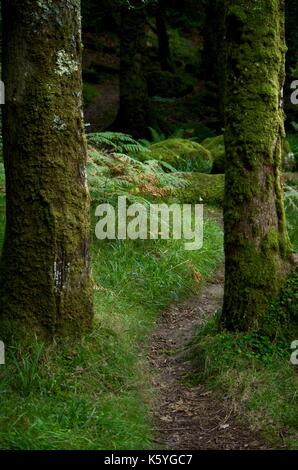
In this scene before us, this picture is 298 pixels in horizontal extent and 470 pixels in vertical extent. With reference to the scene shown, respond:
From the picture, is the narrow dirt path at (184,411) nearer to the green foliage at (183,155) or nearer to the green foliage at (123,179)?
the green foliage at (123,179)

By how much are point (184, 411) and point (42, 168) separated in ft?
7.90

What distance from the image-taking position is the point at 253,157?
5.94 m

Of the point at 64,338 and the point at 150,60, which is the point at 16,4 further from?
the point at 150,60

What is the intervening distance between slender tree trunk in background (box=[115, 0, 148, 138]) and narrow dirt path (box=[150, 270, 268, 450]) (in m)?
11.9

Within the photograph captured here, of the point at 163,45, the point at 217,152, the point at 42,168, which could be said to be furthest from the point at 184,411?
the point at 163,45

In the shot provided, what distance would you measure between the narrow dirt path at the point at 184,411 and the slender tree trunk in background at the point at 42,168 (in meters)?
1.08

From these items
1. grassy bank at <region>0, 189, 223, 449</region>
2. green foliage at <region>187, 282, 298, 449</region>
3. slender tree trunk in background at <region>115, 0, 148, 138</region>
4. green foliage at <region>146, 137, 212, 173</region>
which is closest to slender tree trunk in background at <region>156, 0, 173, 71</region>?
slender tree trunk in background at <region>115, 0, 148, 138</region>

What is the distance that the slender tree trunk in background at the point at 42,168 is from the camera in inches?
205

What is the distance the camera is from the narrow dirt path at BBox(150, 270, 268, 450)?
4.79 metres

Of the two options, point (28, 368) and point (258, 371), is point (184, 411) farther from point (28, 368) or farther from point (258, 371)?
point (28, 368)

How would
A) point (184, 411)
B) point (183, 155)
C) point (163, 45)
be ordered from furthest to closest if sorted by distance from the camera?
point (163, 45) → point (183, 155) → point (184, 411)

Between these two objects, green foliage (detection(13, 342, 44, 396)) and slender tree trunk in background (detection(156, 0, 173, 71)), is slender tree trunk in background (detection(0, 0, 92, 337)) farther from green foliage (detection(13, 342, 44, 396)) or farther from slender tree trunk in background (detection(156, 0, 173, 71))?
slender tree trunk in background (detection(156, 0, 173, 71))

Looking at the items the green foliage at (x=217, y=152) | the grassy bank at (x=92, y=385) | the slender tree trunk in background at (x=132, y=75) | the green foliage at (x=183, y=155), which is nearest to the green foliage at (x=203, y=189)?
the green foliage at (x=217, y=152)
